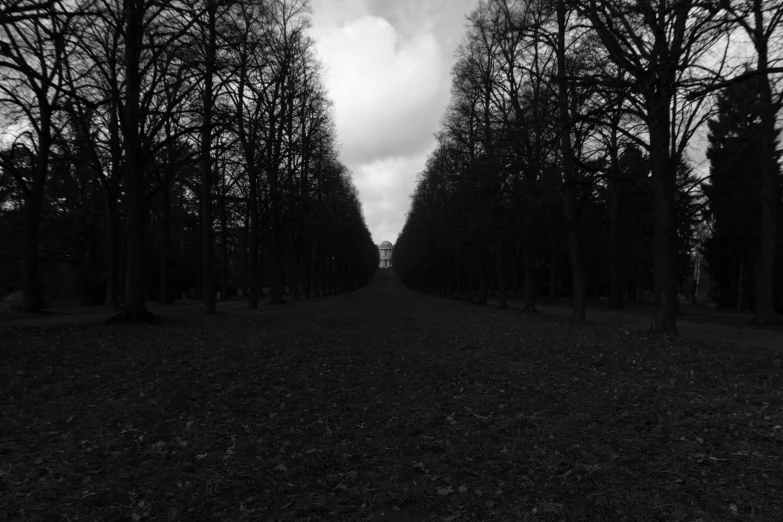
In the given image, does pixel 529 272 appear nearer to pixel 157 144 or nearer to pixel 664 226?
pixel 664 226

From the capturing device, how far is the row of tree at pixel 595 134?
35.7 feet

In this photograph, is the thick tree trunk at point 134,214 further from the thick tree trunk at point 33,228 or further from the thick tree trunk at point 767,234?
the thick tree trunk at point 767,234

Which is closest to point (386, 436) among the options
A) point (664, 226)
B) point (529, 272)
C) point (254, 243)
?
point (664, 226)

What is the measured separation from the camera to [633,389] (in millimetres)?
8109

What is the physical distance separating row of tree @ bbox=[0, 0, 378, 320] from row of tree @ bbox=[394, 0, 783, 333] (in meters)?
8.79

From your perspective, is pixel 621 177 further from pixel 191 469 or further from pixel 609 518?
pixel 191 469

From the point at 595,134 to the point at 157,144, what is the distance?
1570 centimetres

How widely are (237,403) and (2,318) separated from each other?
1615cm

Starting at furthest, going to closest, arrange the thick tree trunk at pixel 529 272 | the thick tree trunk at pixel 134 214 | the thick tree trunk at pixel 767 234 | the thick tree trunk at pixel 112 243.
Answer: the thick tree trunk at pixel 529 272 < the thick tree trunk at pixel 112 243 < the thick tree trunk at pixel 767 234 < the thick tree trunk at pixel 134 214

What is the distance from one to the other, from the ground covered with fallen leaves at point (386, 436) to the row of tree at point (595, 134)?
5495 mm

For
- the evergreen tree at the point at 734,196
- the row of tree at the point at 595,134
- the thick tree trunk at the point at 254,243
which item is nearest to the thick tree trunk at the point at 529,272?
the row of tree at the point at 595,134

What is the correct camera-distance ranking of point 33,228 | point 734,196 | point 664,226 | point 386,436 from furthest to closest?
1. point 734,196
2. point 33,228
3. point 664,226
4. point 386,436

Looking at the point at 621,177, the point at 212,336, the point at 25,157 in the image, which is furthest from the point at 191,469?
the point at 25,157

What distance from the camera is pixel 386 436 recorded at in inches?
237
